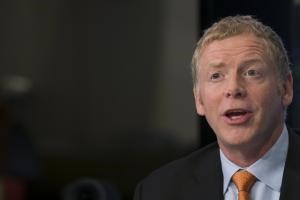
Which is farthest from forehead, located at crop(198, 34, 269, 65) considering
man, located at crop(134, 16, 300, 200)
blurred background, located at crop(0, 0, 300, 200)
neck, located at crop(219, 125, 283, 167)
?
blurred background, located at crop(0, 0, 300, 200)

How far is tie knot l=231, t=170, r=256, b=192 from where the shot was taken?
1.11 meters

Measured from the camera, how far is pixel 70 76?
2.08 metres

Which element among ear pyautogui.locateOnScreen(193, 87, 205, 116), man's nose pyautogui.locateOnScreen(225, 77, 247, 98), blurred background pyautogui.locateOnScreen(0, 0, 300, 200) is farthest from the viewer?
blurred background pyautogui.locateOnScreen(0, 0, 300, 200)

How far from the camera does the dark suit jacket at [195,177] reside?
115 cm

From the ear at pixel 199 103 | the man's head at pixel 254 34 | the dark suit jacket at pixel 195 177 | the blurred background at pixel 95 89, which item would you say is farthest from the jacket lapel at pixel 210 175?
the blurred background at pixel 95 89

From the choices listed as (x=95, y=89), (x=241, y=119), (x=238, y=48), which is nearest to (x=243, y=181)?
(x=241, y=119)

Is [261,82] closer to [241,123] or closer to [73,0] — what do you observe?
[241,123]

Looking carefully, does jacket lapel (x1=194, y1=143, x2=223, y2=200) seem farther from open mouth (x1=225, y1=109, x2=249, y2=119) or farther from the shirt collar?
open mouth (x1=225, y1=109, x2=249, y2=119)

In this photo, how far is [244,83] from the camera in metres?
1.07

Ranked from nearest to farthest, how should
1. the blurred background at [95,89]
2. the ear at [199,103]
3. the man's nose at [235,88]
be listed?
the man's nose at [235,88] → the ear at [199,103] → the blurred background at [95,89]

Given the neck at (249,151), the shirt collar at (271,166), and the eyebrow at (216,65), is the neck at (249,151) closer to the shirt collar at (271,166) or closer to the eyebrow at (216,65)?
the shirt collar at (271,166)

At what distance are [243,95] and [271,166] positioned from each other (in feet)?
0.50

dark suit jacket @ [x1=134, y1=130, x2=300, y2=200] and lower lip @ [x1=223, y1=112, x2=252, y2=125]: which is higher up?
lower lip @ [x1=223, y1=112, x2=252, y2=125]

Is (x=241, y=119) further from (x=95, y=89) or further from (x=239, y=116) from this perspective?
(x=95, y=89)
